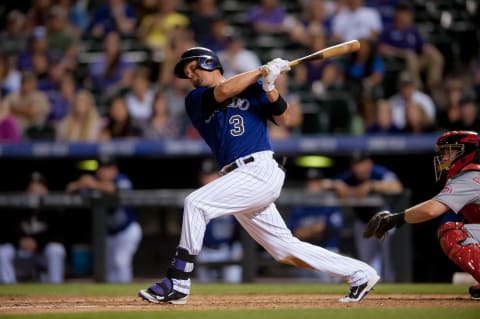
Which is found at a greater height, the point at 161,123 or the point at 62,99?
the point at 62,99

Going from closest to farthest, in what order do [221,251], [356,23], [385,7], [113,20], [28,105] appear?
1. [221,251]
2. [28,105]
3. [356,23]
4. [385,7]
5. [113,20]

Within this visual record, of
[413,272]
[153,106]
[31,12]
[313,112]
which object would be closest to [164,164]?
[153,106]

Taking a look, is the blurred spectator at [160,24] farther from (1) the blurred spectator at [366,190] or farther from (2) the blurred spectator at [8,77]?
(1) the blurred spectator at [366,190]

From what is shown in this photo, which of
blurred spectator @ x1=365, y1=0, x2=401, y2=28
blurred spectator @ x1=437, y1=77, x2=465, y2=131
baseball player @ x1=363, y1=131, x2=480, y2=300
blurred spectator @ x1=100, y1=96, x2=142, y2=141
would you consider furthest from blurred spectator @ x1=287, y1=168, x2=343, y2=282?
blurred spectator @ x1=365, y1=0, x2=401, y2=28

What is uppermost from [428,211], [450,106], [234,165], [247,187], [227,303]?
[450,106]

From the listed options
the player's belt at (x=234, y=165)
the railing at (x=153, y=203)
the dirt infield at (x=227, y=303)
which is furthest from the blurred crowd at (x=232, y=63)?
the player's belt at (x=234, y=165)

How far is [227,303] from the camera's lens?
20.6ft

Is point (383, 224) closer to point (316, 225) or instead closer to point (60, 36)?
point (316, 225)

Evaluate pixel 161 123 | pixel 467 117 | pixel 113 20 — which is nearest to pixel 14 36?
pixel 113 20

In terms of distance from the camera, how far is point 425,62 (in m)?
11.5

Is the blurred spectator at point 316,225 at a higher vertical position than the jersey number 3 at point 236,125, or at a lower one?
lower

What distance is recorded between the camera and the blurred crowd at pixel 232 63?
418 inches

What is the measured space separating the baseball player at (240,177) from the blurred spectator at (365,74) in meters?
5.00

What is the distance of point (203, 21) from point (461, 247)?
24.1 feet
